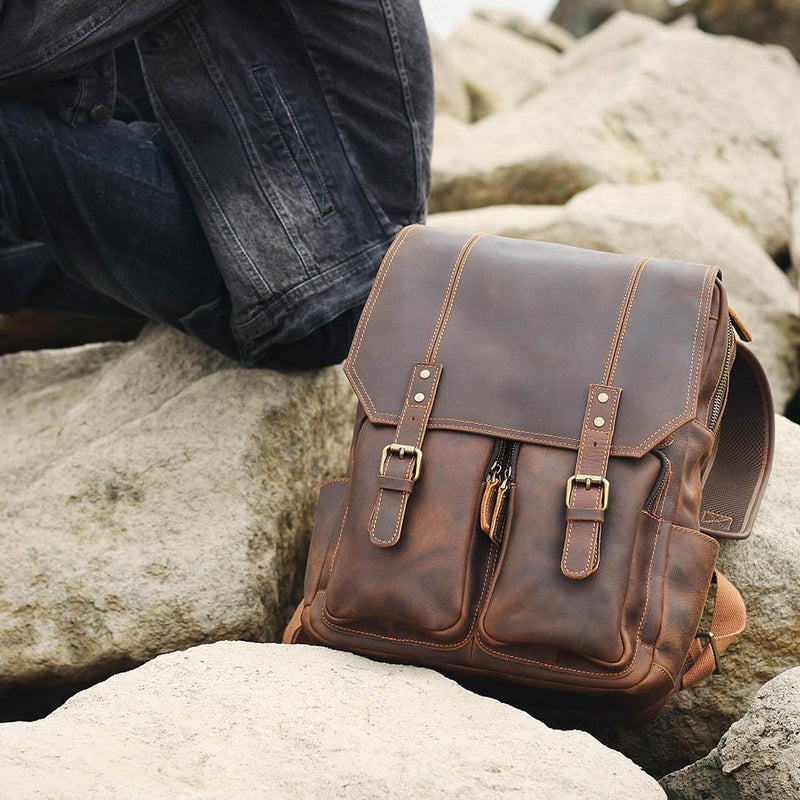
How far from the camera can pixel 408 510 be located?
1792 mm

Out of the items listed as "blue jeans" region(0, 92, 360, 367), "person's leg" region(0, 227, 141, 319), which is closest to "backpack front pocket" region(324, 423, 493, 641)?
"blue jeans" region(0, 92, 360, 367)

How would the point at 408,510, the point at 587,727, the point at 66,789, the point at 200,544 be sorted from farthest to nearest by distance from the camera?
1. the point at 200,544
2. the point at 587,727
3. the point at 408,510
4. the point at 66,789

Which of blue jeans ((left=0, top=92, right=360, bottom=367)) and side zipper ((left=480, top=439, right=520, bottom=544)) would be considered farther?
blue jeans ((left=0, top=92, right=360, bottom=367))

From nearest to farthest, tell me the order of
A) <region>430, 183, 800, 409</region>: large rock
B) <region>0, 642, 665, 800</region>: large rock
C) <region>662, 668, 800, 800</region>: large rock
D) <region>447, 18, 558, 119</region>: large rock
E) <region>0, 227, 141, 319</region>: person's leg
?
<region>0, 642, 665, 800</region>: large rock
<region>662, 668, 800, 800</region>: large rock
<region>0, 227, 141, 319</region>: person's leg
<region>430, 183, 800, 409</region>: large rock
<region>447, 18, 558, 119</region>: large rock

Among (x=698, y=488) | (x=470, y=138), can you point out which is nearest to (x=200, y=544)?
(x=698, y=488)

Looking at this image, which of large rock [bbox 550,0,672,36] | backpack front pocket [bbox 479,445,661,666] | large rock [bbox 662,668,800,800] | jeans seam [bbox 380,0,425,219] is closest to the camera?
large rock [bbox 662,668,800,800]

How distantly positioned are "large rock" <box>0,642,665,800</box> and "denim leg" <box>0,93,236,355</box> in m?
0.85

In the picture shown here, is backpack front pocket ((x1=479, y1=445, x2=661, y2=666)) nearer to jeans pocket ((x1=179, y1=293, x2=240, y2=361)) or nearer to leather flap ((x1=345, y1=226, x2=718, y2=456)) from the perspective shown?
leather flap ((x1=345, y1=226, x2=718, y2=456))

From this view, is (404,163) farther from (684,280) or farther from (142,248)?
(684,280)

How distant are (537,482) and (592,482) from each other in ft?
0.30

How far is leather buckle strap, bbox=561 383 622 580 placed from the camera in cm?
168

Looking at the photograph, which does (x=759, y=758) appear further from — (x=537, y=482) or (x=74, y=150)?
(x=74, y=150)

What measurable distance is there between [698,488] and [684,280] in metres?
0.36

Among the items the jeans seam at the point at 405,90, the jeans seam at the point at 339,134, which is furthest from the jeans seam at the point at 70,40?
the jeans seam at the point at 405,90
